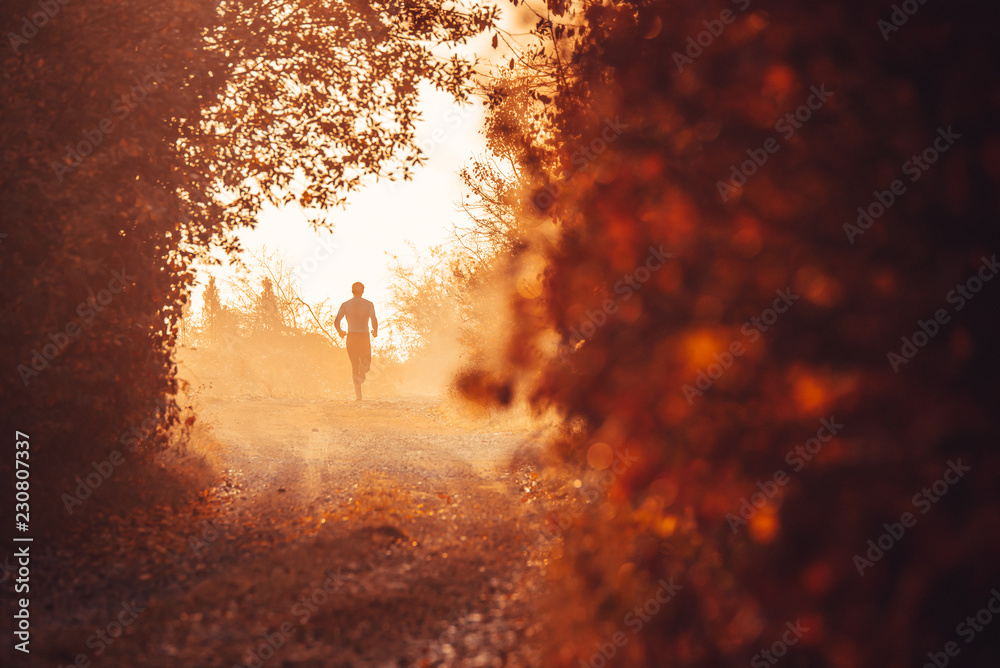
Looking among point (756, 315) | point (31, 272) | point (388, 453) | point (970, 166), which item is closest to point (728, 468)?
point (756, 315)

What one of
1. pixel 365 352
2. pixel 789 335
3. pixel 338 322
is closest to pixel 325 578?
pixel 789 335

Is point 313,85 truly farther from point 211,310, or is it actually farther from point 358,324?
point 211,310

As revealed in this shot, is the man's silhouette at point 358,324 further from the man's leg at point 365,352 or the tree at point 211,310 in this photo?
the tree at point 211,310

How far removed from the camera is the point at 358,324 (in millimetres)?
20172

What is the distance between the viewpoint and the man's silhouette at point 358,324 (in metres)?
19.9

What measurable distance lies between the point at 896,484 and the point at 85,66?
7120 mm

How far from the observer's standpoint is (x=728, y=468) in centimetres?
366

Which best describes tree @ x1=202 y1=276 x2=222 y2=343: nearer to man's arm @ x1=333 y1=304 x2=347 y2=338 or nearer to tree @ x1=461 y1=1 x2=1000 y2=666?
man's arm @ x1=333 y1=304 x2=347 y2=338

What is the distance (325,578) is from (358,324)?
584 inches

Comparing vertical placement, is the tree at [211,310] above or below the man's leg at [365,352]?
above

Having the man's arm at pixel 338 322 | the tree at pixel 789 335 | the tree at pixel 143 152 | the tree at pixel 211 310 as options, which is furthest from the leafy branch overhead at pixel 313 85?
the tree at pixel 211 310

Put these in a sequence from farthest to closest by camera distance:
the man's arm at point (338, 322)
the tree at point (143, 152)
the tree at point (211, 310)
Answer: the tree at point (211, 310) < the man's arm at point (338, 322) < the tree at point (143, 152)

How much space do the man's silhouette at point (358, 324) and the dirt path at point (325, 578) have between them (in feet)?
31.7

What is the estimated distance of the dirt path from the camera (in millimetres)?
4621
